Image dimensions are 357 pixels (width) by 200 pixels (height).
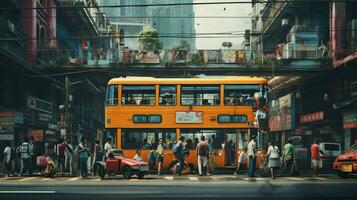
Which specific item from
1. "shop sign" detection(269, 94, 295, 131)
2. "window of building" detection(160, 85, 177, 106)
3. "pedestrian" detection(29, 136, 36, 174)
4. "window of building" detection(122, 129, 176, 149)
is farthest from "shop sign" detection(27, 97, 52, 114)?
"shop sign" detection(269, 94, 295, 131)

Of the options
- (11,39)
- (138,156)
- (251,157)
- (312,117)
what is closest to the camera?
(251,157)

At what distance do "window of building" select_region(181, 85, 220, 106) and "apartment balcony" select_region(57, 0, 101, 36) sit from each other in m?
18.8

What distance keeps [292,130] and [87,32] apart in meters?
23.3

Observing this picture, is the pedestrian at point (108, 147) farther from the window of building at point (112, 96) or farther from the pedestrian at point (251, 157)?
the pedestrian at point (251, 157)

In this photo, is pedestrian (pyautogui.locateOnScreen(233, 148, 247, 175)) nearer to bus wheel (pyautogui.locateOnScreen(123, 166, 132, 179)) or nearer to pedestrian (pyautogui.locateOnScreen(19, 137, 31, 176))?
bus wheel (pyautogui.locateOnScreen(123, 166, 132, 179))

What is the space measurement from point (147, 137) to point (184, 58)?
1735 centimetres

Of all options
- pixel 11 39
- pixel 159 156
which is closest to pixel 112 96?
pixel 159 156

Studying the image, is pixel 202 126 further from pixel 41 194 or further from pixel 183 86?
pixel 41 194

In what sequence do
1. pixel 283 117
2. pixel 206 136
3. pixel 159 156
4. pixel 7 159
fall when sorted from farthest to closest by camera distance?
pixel 283 117
pixel 206 136
pixel 7 159
pixel 159 156

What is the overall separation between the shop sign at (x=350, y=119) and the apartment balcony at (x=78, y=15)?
67.3 feet

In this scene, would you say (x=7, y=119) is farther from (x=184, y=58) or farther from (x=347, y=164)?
(x=347, y=164)

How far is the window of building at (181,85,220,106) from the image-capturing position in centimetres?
2756

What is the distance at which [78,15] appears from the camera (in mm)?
51625

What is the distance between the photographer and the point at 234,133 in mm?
27203
